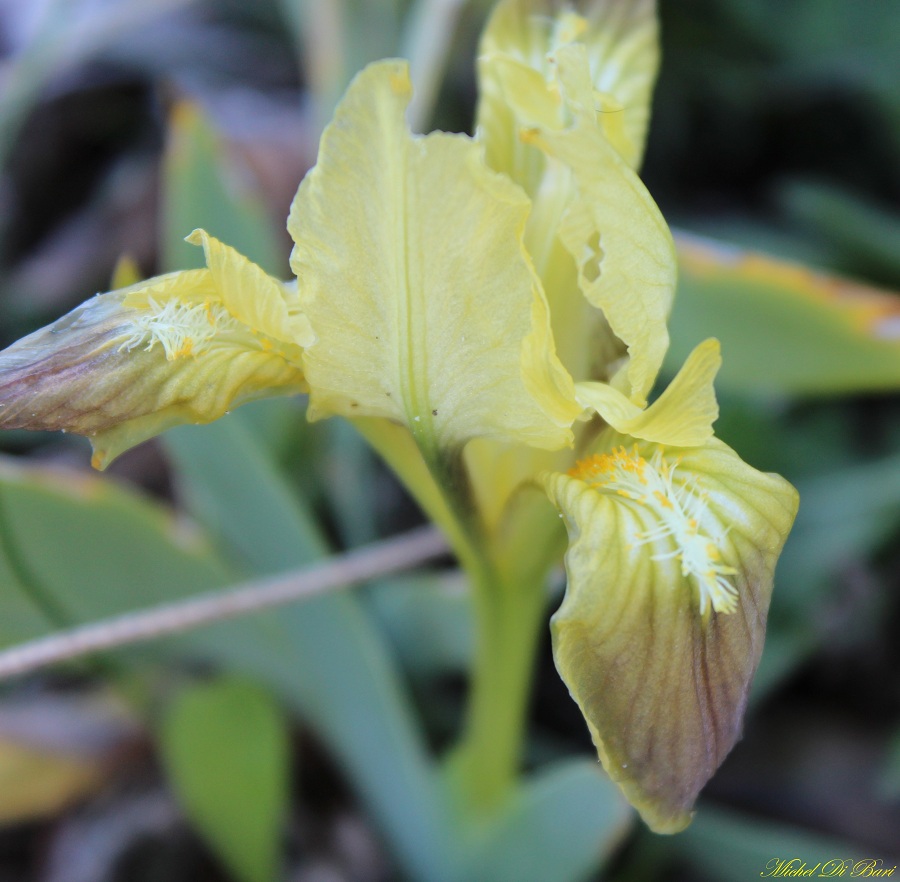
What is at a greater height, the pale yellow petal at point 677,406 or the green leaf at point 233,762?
the pale yellow petal at point 677,406

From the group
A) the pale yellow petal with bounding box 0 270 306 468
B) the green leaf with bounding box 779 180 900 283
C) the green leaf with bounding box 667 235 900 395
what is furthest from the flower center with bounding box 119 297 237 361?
the green leaf with bounding box 779 180 900 283

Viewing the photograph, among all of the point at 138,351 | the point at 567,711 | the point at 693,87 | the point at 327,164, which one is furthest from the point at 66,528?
the point at 693,87

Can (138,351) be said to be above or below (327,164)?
below

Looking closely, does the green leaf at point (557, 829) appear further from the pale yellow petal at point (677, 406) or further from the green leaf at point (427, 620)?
the pale yellow petal at point (677, 406)

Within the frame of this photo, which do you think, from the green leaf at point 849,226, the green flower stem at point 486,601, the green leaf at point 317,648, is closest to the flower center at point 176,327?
the green flower stem at point 486,601

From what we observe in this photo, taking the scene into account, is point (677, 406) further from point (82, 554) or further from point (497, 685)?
point (82, 554)

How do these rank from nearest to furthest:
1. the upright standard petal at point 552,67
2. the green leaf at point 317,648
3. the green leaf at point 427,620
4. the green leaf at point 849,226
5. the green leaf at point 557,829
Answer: the upright standard petal at point 552,67, the green leaf at point 557,829, the green leaf at point 317,648, the green leaf at point 427,620, the green leaf at point 849,226

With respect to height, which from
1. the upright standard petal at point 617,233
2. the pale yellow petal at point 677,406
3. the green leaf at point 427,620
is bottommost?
the green leaf at point 427,620

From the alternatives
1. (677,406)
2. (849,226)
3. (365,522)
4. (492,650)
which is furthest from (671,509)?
(849,226)

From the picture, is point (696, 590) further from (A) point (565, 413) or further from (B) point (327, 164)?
(B) point (327, 164)
